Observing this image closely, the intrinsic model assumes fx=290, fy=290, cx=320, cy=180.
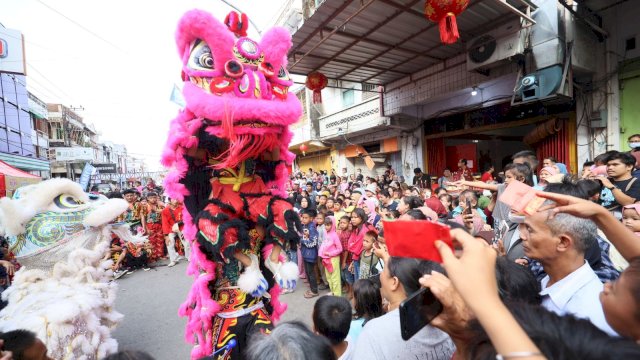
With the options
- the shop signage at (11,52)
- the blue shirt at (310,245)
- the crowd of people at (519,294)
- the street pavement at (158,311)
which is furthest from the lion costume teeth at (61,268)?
the shop signage at (11,52)

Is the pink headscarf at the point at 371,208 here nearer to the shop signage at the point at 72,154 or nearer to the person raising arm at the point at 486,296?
the person raising arm at the point at 486,296

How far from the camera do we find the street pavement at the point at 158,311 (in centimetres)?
333

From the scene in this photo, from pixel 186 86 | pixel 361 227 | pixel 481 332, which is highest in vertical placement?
pixel 186 86

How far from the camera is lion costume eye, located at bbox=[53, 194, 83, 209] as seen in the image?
2.32 meters

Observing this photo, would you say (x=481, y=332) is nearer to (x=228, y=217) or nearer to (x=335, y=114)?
(x=228, y=217)

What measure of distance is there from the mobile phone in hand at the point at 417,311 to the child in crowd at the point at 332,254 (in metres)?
3.32

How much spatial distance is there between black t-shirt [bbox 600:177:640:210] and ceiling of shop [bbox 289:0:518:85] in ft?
Answer: 10.8

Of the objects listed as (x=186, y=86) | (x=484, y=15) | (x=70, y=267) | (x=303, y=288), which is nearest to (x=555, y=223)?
(x=186, y=86)

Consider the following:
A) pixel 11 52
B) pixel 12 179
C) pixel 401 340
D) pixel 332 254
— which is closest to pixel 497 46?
pixel 332 254

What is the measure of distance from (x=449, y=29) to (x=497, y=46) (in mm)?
2577

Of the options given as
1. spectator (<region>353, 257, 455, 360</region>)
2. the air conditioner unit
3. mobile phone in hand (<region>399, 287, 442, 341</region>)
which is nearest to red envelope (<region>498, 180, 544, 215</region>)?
spectator (<region>353, 257, 455, 360</region>)

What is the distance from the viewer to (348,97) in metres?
12.6

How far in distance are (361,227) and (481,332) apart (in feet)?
10.9

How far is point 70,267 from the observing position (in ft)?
7.26
